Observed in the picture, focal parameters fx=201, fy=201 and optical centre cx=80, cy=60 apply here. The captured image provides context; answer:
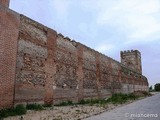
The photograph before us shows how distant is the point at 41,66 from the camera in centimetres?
1205

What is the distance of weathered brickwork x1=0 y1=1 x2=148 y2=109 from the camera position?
31.5 feet

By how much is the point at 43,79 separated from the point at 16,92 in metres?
2.43

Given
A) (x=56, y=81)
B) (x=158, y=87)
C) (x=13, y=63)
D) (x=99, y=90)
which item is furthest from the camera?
(x=158, y=87)

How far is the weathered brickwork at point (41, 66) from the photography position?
31.5ft

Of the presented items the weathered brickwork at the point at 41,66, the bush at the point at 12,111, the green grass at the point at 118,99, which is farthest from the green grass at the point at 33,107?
the green grass at the point at 118,99

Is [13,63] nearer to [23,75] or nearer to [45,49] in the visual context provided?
[23,75]

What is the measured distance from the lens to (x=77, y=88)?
15922 millimetres

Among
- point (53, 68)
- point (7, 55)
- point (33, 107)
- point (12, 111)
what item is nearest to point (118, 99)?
point (53, 68)

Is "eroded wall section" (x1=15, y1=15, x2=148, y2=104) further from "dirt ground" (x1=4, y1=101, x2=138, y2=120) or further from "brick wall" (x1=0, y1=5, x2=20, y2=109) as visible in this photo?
"dirt ground" (x1=4, y1=101, x2=138, y2=120)

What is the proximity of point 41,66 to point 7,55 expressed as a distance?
2.81 meters

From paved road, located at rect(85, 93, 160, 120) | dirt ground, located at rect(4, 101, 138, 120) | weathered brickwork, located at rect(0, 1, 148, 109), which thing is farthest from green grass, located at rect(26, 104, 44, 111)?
paved road, located at rect(85, 93, 160, 120)

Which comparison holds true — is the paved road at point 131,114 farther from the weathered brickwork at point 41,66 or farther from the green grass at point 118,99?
the green grass at point 118,99

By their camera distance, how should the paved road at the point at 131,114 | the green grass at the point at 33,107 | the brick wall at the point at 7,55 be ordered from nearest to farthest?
the paved road at the point at 131,114, the brick wall at the point at 7,55, the green grass at the point at 33,107

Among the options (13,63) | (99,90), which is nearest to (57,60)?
(13,63)
